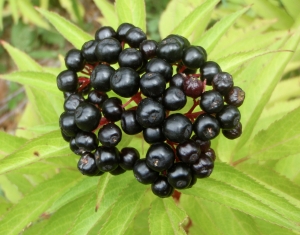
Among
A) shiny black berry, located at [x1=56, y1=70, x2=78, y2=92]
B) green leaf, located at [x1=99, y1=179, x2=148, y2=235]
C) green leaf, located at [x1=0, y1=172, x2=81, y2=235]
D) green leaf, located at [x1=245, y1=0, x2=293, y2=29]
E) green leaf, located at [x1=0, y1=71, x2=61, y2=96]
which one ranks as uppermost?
green leaf, located at [x1=245, y1=0, x2=293, y2=29]

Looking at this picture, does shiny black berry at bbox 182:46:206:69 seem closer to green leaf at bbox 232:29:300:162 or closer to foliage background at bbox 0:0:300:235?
foliage background at bbox 0:0:300:235

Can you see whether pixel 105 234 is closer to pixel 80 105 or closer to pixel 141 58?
pixel 80 105

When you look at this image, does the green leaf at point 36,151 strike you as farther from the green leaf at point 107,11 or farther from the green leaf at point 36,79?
the green leaf at point 107,11

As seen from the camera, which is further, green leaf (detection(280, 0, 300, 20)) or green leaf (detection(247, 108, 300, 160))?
green leaf (detection(280, 0, 300, 20))

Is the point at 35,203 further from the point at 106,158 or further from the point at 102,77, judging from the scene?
the point at 102,77

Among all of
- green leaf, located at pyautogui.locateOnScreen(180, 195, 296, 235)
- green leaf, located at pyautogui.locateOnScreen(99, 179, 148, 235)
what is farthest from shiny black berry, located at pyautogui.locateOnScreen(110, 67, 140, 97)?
green leaf, located at pyautogui.locateOnScreen(180, 195, 296, 235)

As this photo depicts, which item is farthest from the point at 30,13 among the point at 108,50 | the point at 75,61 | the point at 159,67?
the point at 159,67
